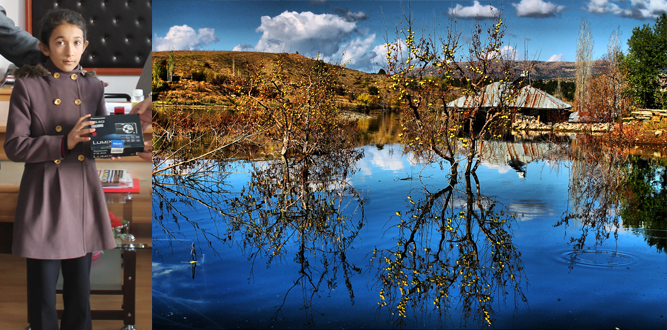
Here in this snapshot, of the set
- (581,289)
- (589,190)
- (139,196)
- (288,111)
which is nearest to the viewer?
(139,196)

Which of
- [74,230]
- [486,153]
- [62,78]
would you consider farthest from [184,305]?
[486,153]

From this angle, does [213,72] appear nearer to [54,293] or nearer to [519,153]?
[519,153]

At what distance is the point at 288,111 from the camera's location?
872 cm

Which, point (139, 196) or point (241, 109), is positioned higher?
point (241, 109)

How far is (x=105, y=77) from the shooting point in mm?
2877

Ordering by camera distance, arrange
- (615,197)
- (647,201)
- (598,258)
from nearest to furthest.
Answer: (598,258)
(647,201)
(615,197)

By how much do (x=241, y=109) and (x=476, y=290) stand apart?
6027mm

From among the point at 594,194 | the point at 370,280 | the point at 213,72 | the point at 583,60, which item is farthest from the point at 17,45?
the point at 583,60

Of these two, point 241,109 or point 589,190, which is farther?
point 241,109

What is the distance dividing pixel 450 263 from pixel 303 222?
1.75 m

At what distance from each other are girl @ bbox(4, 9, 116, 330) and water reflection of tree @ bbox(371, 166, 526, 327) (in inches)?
76.5

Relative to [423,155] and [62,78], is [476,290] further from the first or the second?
[423,155]

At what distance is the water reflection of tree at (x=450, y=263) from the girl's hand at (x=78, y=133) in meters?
2.14

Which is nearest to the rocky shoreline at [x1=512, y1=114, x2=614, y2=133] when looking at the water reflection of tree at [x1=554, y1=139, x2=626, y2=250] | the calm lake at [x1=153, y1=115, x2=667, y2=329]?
the water reflection of tree at [x1=554, y1=139, x2=626, y2=250]
